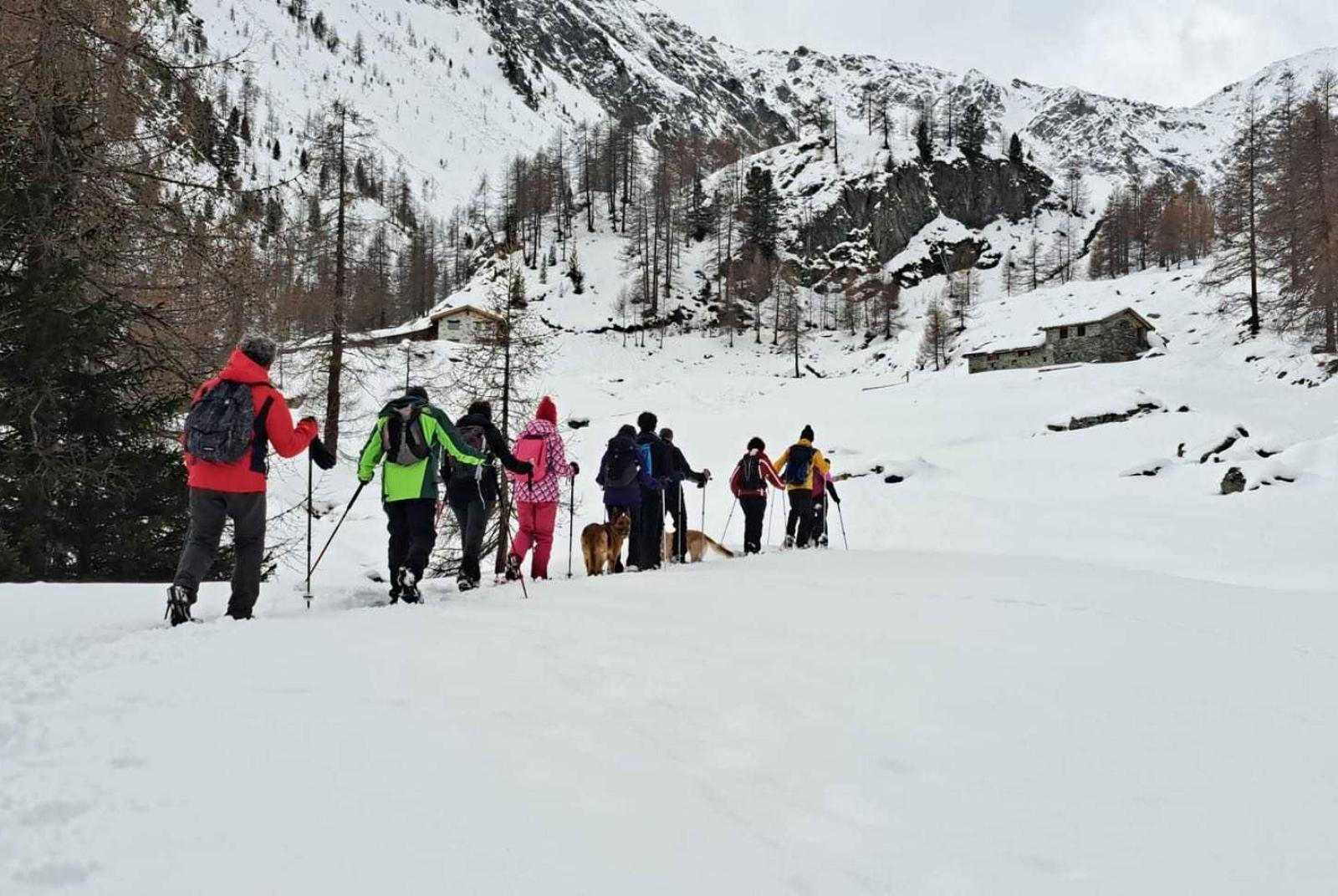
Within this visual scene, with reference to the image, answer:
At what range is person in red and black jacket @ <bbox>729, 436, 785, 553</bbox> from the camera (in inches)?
418

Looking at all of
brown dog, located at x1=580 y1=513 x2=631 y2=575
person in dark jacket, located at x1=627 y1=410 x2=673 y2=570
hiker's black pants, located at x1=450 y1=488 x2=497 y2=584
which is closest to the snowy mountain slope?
person in dark jacket, located at x1=627 y1=410 x2=673 y2=570

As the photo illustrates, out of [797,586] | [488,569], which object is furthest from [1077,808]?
[488,569]

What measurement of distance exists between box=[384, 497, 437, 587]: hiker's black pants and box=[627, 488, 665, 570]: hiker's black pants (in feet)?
11.5

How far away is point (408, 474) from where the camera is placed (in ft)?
18.8

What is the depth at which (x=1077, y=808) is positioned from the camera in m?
2.29

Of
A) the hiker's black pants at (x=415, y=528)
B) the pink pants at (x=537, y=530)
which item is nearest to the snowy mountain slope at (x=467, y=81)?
the pink pants at (x=537, y=530)

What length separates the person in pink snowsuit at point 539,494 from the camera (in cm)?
722

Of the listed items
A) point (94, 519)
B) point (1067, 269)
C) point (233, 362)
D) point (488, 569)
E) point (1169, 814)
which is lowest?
point (488, 569)

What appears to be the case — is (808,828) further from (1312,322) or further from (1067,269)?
(1067,269)

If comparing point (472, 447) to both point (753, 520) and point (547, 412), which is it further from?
point (753, 520)

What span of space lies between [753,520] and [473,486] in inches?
218

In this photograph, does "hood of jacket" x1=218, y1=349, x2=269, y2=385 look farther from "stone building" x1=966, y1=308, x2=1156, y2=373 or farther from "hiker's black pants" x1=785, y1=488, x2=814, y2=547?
"stone building" x1=966, y1=308, x2=1156, y2=373

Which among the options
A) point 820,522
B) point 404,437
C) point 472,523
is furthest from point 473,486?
point 820,522

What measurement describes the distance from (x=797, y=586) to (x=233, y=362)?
15.7 feet
